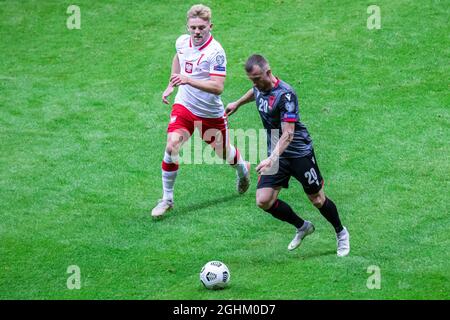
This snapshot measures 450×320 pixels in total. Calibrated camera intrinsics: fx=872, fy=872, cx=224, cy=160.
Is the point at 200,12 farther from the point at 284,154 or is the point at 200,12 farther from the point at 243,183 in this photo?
the point at 243,183

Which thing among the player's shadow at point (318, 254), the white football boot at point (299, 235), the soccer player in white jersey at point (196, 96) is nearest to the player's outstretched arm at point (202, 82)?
the soccer player in white jersey at point (196, 96)

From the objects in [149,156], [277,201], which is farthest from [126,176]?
[277,201]

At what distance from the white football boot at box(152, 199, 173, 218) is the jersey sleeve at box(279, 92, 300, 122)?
2333 mm

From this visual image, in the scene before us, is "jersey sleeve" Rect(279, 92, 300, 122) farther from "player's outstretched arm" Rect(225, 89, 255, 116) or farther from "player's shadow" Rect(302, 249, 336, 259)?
"player's shadow" Rect(302, 249, 336, 259)

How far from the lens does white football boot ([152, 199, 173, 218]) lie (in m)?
10.5

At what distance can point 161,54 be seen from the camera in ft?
51.1

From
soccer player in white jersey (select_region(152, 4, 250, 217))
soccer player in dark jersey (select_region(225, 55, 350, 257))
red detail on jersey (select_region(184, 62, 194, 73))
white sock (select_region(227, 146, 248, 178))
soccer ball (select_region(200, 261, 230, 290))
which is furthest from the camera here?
white sock (select_region(227, 146, 248, 178))

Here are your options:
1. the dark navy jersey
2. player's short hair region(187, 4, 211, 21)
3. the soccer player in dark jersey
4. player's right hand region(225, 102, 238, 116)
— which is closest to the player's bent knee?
the soccer player in dark jersey

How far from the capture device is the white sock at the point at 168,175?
10602mm

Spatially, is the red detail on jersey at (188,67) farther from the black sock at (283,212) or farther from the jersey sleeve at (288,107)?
the black sock at (283,212)

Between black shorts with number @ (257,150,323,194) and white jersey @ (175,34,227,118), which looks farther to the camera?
white jersey @ (175,34,227,118)

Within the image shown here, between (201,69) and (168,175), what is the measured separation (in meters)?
1.35

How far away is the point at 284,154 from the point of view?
30.3 ft

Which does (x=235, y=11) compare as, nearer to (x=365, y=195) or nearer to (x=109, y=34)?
(x=109, y=34)
